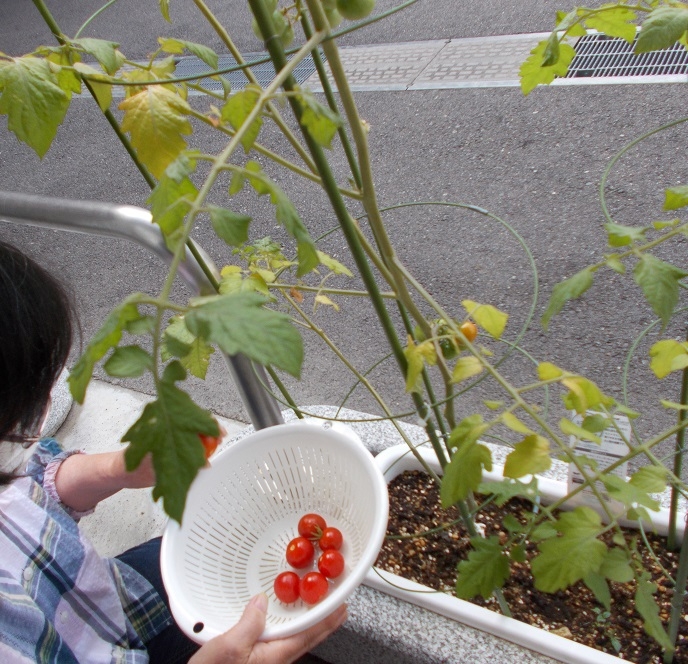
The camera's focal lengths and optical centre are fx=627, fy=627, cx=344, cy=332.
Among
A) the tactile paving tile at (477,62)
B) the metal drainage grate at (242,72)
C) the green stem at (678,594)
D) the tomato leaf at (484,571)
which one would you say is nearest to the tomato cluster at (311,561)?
the tomato leaf at (484,571)

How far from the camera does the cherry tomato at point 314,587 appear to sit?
0.84m

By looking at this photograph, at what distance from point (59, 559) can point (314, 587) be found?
16.1 inches

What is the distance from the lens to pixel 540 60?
71cm

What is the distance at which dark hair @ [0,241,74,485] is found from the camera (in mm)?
791

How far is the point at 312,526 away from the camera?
0.94 m

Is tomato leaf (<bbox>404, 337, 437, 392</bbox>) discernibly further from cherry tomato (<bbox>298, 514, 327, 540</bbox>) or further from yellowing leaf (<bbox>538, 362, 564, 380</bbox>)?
cherry tomato (<bbox>298, 514, 327, 540</bbox>)

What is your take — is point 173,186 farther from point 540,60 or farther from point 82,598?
point 82,598

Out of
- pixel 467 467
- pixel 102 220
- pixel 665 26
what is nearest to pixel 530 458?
pixel 467 467

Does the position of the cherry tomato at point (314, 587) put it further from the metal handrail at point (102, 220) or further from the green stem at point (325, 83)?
the green stem at point (325, 83)

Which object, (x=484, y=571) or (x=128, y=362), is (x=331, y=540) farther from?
(x=128, y=362)

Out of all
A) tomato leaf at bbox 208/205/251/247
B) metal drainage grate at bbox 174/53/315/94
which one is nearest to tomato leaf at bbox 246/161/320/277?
tomato leaf at bbox 208/205/251/247

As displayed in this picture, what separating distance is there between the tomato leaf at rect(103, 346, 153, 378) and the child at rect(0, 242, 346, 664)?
482 mm

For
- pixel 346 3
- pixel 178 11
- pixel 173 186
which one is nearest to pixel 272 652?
pixel 173 186

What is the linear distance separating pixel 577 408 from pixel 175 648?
2.81 feet
